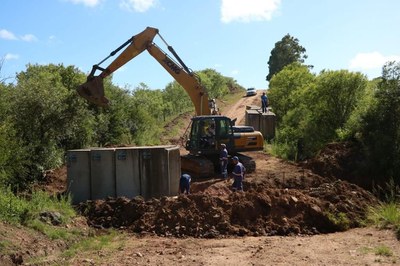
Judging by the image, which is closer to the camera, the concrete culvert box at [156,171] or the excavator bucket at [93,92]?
the concrete culvert box at [156,171]

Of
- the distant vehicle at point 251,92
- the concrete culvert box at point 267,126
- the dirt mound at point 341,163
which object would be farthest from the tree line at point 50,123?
the distant vehicle at point 251,92

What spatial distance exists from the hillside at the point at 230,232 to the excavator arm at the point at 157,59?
6.55m

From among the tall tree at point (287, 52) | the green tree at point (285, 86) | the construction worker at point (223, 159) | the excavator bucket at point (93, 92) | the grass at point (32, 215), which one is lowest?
the grass at point (32, 215)

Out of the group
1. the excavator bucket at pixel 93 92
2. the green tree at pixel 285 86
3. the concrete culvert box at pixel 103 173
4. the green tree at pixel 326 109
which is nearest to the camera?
the concrete culvert box at pixel 103 173

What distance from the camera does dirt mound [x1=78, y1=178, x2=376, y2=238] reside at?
11.9 metres

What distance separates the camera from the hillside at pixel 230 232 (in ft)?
30.0

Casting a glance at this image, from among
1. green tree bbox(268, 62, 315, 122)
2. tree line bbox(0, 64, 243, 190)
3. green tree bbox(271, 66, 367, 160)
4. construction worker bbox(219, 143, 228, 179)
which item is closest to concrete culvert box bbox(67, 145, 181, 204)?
tree line bbox(0, 64, 243, 190)

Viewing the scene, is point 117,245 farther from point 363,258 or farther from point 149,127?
point 149,127

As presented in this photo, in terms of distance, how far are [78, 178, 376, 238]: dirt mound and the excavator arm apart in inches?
258

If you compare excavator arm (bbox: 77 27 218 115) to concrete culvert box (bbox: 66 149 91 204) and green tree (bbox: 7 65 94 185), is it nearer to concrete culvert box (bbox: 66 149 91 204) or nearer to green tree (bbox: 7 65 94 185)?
green tree (bbox: 7 65 94 185)

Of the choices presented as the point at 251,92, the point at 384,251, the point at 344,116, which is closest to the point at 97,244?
the point at 384,251

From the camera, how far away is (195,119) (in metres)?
19.3

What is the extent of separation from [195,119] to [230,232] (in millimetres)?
8250

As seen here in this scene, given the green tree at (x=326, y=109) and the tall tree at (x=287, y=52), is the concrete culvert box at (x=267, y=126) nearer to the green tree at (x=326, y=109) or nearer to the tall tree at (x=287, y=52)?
the green tree at (x=326, y=109)
